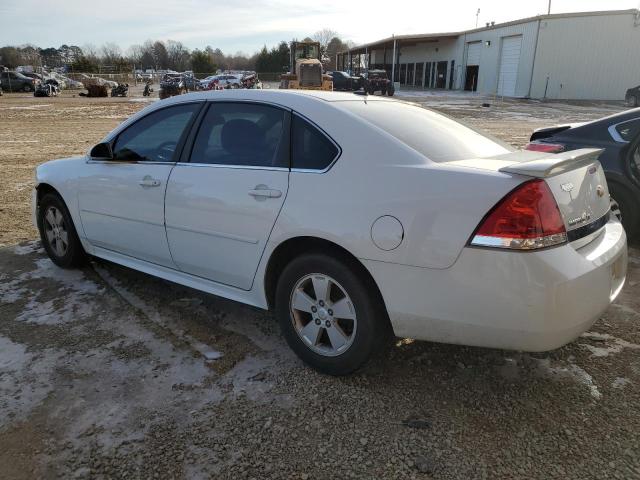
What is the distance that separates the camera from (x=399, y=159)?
8.79 feet

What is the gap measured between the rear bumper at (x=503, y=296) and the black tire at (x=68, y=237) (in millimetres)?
3123

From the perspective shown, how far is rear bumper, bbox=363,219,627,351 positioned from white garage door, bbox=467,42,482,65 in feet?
150

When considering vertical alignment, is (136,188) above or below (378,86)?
above

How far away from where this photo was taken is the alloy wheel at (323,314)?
9.33 feet

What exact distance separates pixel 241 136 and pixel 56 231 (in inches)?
97.0

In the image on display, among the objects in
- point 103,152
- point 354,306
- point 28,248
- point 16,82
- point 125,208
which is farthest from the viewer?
point 16,82

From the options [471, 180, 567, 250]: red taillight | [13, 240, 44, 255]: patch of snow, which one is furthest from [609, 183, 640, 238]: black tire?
[13, 240, 44, 255]: patch of snow

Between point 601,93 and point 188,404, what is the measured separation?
40068 mm

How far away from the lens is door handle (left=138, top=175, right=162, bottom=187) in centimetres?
363

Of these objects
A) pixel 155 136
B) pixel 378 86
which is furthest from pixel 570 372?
pixel 378 86

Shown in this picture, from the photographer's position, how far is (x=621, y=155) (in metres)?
5.05

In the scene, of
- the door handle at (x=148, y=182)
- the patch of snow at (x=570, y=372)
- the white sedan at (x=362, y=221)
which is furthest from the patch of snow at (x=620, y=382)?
the door handle at (x=148, y=182)

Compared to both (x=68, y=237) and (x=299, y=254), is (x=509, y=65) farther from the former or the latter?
(x=299, y=254)

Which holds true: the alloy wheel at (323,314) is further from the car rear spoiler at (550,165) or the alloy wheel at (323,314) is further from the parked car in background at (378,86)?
the parked car in background at (378,86)
